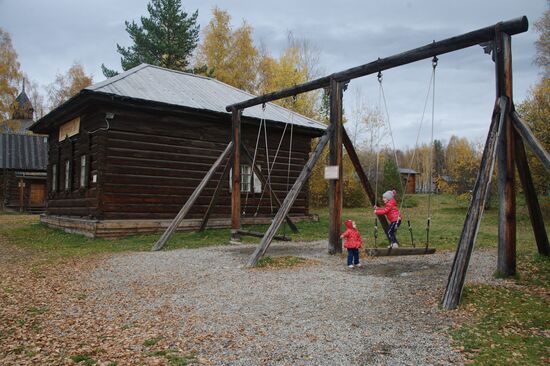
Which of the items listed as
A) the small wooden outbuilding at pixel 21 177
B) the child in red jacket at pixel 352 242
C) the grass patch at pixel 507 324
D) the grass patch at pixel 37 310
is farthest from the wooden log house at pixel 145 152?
the small wooden outbuilding at pixel 21 177

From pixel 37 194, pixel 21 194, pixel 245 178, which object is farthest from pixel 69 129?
pixel 37 194

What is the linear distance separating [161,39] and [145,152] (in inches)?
925

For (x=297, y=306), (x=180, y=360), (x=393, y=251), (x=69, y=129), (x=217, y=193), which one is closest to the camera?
(x=180, y=360)

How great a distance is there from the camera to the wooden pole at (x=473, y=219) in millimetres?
5883

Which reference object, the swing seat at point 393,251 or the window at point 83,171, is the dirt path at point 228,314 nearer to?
the swing seat at point 393,251

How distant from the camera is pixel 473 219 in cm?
638

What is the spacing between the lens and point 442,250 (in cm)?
1127

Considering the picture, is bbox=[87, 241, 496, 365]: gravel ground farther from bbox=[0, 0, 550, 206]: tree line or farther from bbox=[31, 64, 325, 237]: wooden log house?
bbox=[0, 0, 550, 206]: tree line

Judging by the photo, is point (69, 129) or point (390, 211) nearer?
point (390, 211)

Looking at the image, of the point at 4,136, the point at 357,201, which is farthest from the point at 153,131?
the point at 4,136

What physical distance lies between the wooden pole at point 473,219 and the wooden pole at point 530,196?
0.53m

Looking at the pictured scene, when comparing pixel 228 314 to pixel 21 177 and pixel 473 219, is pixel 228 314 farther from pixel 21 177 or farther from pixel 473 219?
pixel 21 177

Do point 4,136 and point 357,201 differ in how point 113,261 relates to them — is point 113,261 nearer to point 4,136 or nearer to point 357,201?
point 357,201

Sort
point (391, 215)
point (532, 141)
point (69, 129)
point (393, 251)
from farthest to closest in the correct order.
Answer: point (69, 129) < point (391, 215) < point (393, 251) < point (532, 141)
